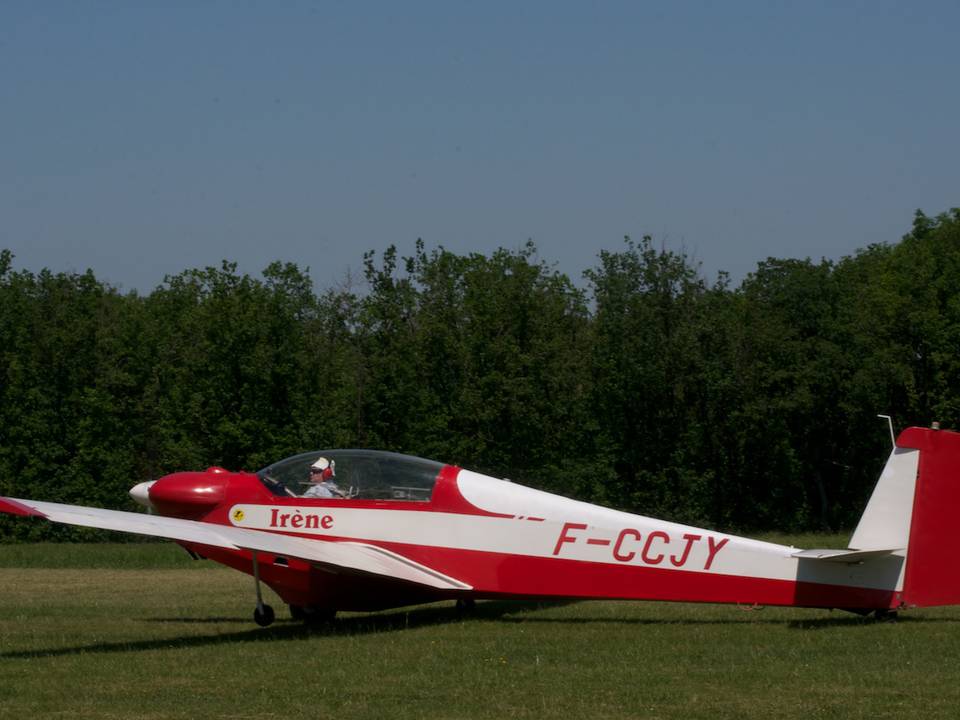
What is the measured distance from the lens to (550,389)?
3947 cm

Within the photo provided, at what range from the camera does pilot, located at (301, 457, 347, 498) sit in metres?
12.2

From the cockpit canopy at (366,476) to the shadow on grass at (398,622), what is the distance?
1.32 m

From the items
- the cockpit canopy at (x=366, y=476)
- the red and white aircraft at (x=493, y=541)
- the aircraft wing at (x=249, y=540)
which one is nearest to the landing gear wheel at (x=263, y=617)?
the red and white aircraft at (x=493, y=541)

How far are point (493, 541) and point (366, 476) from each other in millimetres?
1510

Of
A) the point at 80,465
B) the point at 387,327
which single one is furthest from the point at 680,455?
the point at 80,465

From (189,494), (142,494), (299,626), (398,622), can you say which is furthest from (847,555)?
(142,494)

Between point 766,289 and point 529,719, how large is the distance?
38141mm

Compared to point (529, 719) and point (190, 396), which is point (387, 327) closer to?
point (190, 396)

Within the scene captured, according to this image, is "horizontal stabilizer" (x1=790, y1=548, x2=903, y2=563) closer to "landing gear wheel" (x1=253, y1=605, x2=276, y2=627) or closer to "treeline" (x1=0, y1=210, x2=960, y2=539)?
"landing gear wheel" (x1=253, y1=605, x2=276, y2=627)

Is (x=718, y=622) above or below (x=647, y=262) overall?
below

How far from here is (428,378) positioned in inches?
1570

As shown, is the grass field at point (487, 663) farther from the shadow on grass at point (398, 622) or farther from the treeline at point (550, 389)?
the treeline at point (550, 389)

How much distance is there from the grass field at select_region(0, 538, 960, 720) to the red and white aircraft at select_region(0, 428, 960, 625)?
37cm

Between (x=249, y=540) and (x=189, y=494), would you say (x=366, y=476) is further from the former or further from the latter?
(x=189, y=494)
